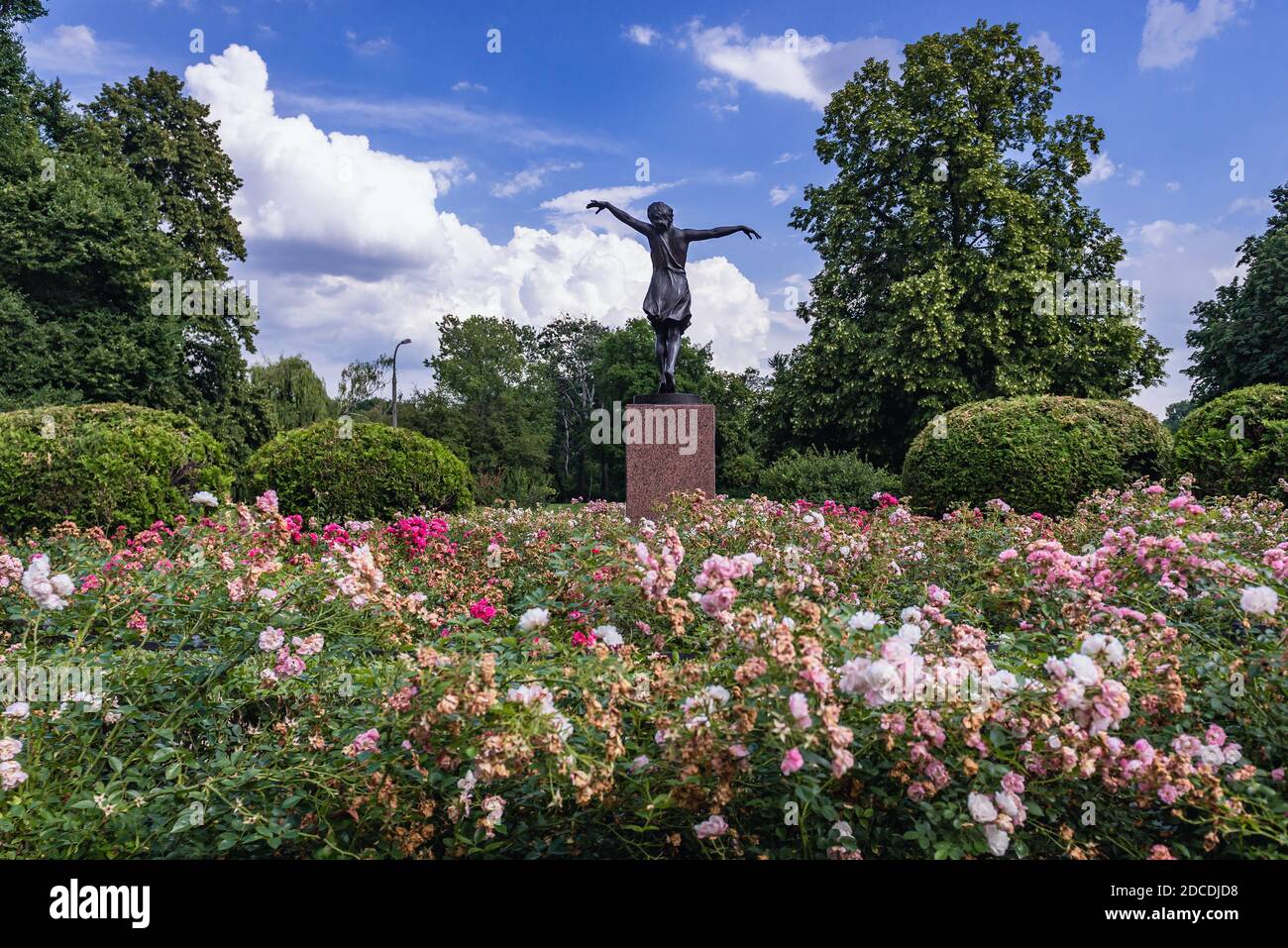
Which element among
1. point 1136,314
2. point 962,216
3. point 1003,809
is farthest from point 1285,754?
point 1136,314

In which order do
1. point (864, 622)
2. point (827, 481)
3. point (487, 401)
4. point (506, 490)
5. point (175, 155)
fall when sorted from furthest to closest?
point (487, 401)
point (506, 490)
point (175, 155)
point (827, 481)
point (864, 622)

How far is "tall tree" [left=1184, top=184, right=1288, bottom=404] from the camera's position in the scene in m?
20.2

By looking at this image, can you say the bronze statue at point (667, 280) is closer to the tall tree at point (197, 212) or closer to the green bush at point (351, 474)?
the green bush at point (351, 474)

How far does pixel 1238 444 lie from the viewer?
410 inches

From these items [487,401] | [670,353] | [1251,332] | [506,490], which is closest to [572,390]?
[487,401]

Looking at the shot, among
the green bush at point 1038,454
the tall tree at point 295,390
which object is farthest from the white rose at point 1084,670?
the tall tree at point 295,390

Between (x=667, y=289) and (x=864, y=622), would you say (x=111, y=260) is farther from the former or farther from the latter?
(x=864, y=622)

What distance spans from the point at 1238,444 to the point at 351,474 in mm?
11418

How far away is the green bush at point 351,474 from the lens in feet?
33.2

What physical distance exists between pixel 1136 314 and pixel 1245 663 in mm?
19236

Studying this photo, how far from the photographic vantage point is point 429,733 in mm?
1996

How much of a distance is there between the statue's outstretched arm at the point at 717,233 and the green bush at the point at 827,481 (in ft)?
14.2
